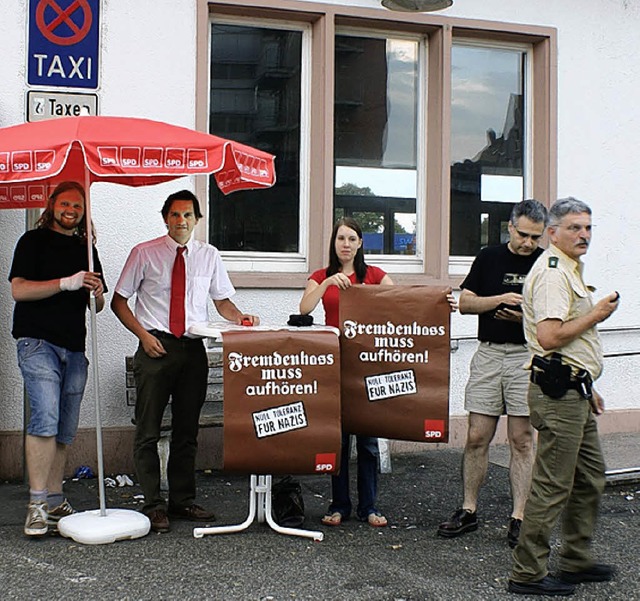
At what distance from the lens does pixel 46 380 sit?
5.43 metres

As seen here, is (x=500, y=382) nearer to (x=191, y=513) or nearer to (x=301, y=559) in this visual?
(x=301, y=559)

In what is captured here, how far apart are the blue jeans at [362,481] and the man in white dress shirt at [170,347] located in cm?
78

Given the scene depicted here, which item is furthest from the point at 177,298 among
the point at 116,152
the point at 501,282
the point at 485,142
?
A: the point at 485,142

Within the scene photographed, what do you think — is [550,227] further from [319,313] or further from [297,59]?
[297,59]

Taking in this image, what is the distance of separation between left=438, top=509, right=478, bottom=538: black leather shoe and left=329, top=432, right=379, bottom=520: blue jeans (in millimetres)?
466

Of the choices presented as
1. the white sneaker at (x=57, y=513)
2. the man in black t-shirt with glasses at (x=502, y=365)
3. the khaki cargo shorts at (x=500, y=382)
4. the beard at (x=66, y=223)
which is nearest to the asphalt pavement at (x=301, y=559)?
the white sneaker at (x=57, y=513)

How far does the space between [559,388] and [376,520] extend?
1706mm

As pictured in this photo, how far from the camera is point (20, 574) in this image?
4.76 m

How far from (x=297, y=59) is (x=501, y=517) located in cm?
410

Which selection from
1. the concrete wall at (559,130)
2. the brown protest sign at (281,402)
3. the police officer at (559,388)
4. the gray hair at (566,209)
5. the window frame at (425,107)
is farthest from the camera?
the window frame at (425,107)

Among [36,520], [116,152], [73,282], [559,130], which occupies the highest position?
[559,130]

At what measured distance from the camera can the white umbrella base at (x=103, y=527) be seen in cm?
525

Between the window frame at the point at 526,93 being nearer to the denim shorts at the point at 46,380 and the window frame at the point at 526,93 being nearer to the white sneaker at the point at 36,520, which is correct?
the denim shorts at the point at 46,380

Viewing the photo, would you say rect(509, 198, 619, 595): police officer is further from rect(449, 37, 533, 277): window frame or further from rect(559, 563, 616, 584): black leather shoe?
rect(449, 37, 533, 277): window frame
